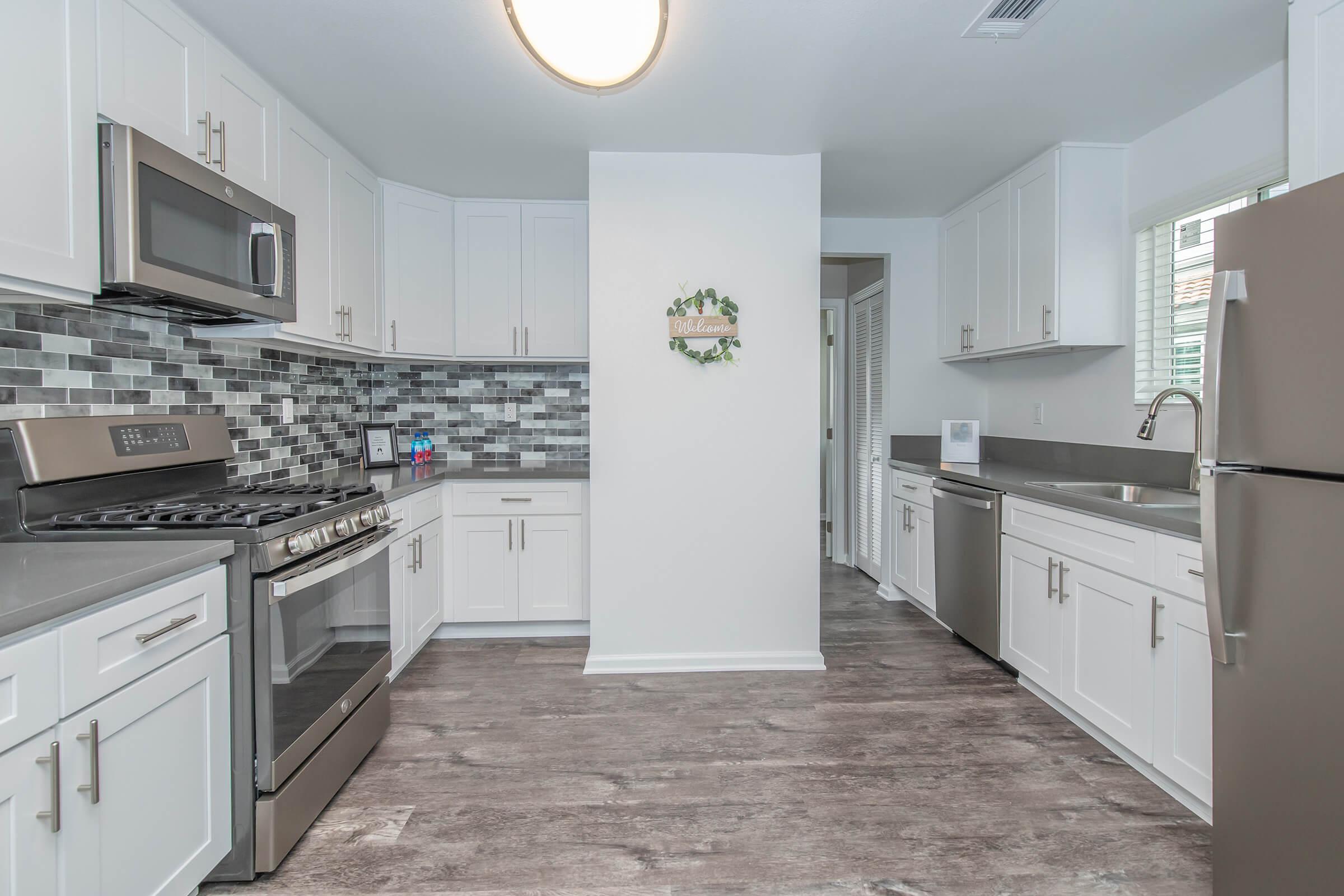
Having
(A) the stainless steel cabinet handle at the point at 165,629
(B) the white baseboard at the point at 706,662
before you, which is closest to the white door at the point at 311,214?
(A) the stainless steel cabinet handle at the point at 165,629

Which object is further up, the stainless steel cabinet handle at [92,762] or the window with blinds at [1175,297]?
the window with blinds at [1175,297]

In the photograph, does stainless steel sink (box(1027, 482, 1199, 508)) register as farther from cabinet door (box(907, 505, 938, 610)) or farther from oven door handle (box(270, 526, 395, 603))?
A: oven door handle (box(270, 526, 395, 603))

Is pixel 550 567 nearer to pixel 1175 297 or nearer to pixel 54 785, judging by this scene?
pixel 54 785

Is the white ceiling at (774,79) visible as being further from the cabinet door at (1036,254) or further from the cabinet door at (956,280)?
the cabinet door at (956,280)

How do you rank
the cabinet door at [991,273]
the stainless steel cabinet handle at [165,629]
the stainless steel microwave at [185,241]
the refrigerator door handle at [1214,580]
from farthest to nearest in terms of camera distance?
the cabinet door at [991,273] < the stainless steel microwave at [185,241] < the refrigerator door handle at [1214,580] < the stainless steel cabinet handle at [165,629]

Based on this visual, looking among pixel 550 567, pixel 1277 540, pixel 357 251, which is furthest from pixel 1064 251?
pixel 357 251

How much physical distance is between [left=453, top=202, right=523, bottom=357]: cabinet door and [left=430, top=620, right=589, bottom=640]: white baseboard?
1.51 metres

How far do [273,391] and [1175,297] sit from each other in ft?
12.9

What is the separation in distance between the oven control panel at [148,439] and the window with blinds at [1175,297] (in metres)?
3.80

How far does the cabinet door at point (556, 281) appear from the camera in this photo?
3.88 meters

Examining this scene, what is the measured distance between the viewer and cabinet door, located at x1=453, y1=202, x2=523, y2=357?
12.6 ft

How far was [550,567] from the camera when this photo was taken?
11.7ft

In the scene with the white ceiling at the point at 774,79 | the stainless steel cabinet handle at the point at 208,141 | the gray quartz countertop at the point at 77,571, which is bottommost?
the gray quartz countertop at the point at 77,571

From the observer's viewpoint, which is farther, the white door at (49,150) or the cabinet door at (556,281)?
the cabinet door at (556,281)
